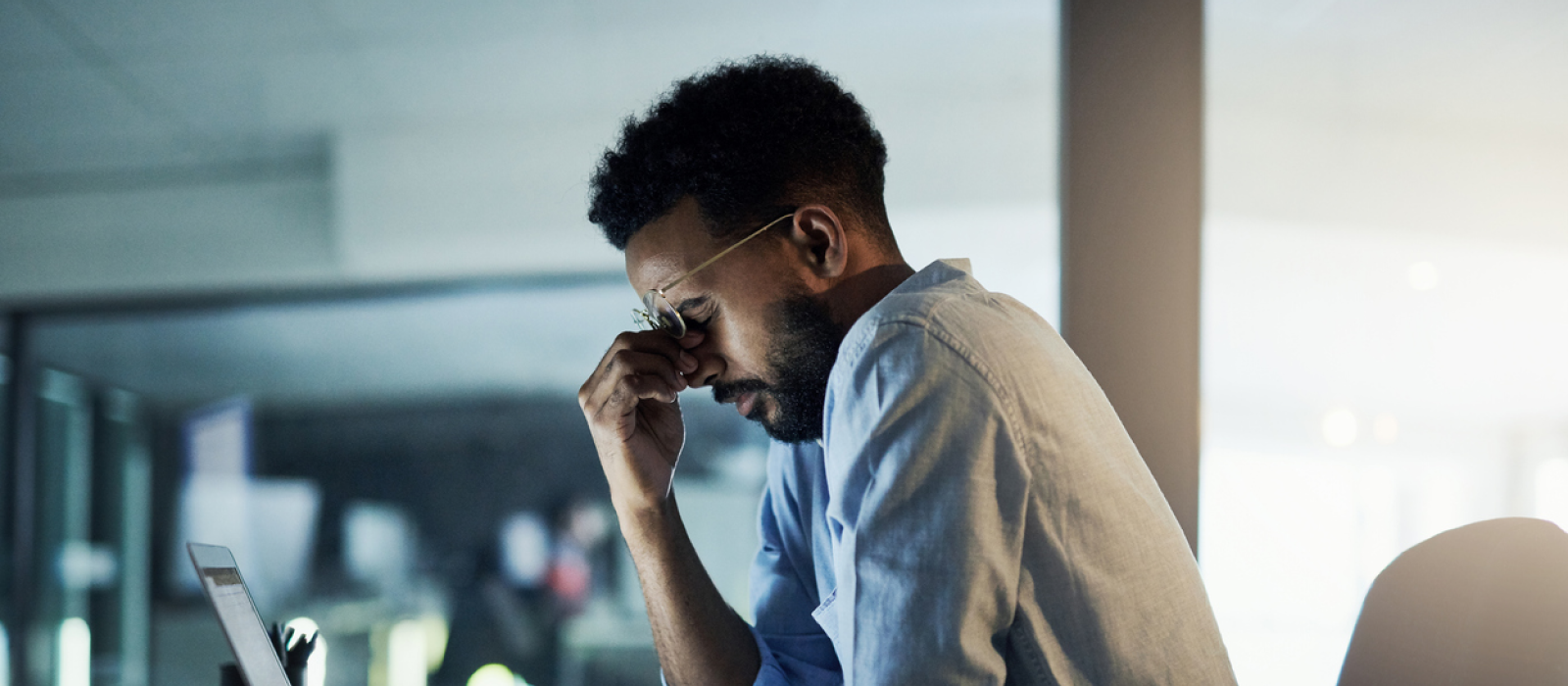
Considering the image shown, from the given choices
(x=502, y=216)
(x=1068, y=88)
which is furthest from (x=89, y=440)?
(x=1068, y=88)

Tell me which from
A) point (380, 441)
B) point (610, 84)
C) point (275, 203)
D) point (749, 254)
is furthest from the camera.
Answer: point (380, 441)

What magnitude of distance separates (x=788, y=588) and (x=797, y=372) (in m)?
0.42

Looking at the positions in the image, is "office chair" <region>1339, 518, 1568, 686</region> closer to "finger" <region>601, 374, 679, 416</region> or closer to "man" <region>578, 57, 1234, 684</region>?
"man" <region>578, 57, 1234, 684</region>

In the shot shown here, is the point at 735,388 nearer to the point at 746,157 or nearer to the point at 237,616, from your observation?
the point at 746,157

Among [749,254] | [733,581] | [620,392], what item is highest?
[749,254]

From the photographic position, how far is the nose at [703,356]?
3.49ft

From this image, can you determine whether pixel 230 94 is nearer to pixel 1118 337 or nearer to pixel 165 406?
pixel 165 406

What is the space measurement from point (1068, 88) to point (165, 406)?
2.77 m

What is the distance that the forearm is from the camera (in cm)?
121

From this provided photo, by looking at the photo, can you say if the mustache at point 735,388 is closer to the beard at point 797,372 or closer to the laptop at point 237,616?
the beard at point 797,372

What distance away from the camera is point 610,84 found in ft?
7.22

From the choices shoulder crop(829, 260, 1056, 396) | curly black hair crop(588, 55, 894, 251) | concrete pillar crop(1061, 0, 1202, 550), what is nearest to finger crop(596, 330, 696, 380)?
curly black hair crop(588, 55, 894, 251)

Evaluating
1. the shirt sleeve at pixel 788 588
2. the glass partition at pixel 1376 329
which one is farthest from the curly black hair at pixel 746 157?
the glass partition at pixel 1376 329

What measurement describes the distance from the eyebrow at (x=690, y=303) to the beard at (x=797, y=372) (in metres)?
0.09
